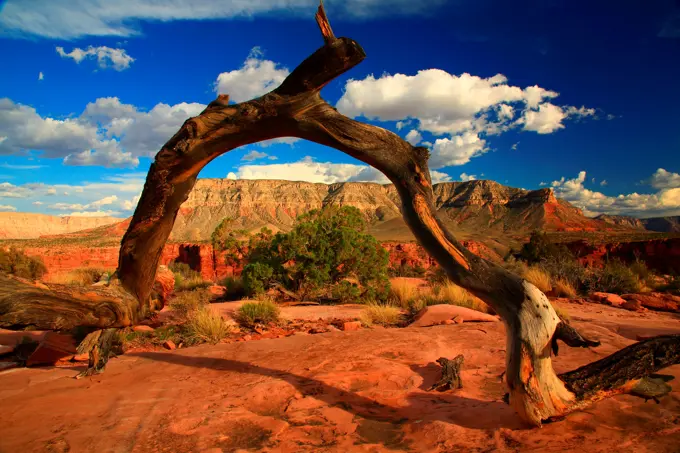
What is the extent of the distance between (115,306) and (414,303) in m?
7.96

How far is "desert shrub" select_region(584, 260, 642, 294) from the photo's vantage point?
12250 mm

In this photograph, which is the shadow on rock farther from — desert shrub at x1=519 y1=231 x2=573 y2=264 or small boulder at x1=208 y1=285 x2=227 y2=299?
desert shrub at x1=519 y1=231 x2=573 y2=264

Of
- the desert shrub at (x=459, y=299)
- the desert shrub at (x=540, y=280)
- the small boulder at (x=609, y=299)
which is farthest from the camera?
the desert shrub at (x=540, y=280)

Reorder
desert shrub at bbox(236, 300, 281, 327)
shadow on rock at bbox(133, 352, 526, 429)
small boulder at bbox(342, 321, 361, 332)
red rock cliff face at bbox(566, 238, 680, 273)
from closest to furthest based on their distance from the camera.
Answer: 1. shadow on rock at bbox(133, 352, 526, 429)
2. small boulder at bbox(342, 321, 361, 332)
3. desert shrub at bbox(236, 300, 281, 327)
4. red rock cliff face at bbox(566, 238, 680, 273)

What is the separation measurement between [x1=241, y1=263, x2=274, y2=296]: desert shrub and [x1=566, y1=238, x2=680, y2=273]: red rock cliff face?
2243 cm

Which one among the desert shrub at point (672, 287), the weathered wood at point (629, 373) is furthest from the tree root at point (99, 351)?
the desert shrub at point (672, 287)

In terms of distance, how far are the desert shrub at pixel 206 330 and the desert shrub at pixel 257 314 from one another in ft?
2.85

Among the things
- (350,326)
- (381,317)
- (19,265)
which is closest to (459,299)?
(381,317)

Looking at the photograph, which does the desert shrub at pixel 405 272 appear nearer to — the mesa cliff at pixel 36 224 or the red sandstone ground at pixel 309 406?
the red sandstone ground at pixel 309 406

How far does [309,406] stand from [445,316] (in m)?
4.66

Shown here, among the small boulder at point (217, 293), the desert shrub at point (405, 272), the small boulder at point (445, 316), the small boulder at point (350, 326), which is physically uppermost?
the small boulder at point (445, 316)

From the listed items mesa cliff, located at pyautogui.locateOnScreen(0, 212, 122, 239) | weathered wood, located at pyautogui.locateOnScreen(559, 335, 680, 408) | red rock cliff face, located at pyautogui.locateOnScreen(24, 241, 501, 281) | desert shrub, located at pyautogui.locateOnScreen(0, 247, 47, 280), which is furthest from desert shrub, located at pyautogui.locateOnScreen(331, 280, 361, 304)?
mesa cliff, located at pyautogui.locateOnScreen(0, 212, 122, 239)

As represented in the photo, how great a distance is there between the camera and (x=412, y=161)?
3236 mm

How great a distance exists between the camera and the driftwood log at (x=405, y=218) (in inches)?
113
